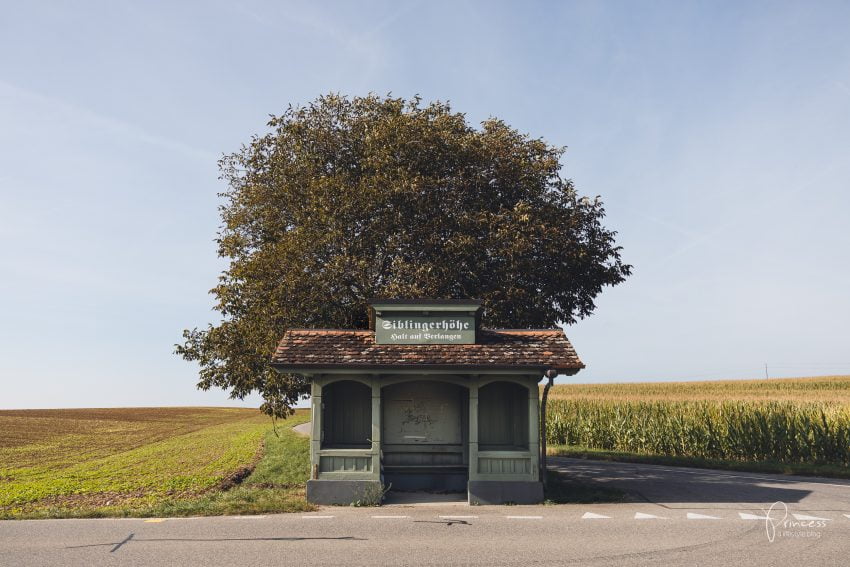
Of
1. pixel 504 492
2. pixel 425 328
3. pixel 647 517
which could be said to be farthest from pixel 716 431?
pixel 425 328

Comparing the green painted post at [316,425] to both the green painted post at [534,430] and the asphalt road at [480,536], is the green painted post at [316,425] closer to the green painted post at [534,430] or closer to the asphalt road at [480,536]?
the asphalt road at [480,536]

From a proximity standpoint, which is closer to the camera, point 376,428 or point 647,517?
point 647,517

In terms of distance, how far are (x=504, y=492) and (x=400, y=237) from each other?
31.1 ft

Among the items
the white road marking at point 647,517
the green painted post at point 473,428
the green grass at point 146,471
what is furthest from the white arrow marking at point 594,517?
the green grass at point 146,471

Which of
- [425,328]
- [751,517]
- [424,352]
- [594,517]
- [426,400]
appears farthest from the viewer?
[426,400]

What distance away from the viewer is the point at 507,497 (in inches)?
685

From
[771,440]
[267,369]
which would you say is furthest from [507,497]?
[771,440]

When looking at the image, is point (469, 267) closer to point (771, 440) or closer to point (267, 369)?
point (267, 369)

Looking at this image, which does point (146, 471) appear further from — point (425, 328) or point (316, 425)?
point (425, 328)

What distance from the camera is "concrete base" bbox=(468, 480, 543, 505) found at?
1736 cm

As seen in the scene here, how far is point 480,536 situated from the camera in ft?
44.2

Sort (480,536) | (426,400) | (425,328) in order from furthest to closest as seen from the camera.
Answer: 1. (426,400)
2. (425,328)
3. (480,536)

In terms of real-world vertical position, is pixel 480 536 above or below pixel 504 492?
below

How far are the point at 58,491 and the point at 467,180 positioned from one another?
15.9m
